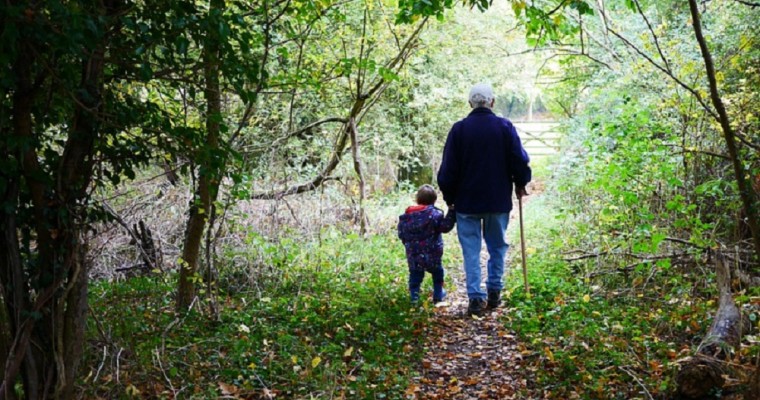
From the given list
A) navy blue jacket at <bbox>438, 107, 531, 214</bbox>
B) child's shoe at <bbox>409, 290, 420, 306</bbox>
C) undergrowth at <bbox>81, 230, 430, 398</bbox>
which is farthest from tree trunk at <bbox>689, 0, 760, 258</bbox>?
child's shoe at <bbox>409, 290, 420, 306</bbox>

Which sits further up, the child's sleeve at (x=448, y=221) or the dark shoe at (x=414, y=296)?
the child's sleeve at (x=448, y=221)

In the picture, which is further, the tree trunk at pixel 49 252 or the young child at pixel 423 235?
the young child at pixel 423 235

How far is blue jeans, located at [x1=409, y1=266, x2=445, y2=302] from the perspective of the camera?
6852 mm

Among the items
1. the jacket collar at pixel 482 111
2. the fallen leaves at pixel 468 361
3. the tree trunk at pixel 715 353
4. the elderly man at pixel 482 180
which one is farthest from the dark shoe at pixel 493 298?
the tree trunk at pixel 715 353

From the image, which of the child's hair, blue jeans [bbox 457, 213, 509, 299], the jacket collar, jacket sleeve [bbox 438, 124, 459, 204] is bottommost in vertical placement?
blue jeans [bbox 457, 213, 509, 299]

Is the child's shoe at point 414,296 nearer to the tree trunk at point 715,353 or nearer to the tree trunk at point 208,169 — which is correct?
the tree trunk at point 208,169

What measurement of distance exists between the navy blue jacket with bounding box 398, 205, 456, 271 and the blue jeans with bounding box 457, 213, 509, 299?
210 mm

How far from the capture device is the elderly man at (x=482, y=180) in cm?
649

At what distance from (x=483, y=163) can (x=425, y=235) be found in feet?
3.13

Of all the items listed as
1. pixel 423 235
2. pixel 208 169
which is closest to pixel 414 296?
pixel 423 235

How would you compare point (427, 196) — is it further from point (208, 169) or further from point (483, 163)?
point (208, 169)

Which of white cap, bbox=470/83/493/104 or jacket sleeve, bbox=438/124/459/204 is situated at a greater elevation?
white cap, bbox=470/83/493/104

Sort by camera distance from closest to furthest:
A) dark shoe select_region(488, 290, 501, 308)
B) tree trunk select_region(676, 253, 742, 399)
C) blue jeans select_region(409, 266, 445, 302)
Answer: tree trunk select_region(676, 253, 742, 399), dark shoe select_region(488, 290, 501, 308), blue jeans select_region(409, 266, 445, 302)

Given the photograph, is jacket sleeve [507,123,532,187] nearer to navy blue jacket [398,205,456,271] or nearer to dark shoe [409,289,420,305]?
navy blue jacket [398,205,456,271]
